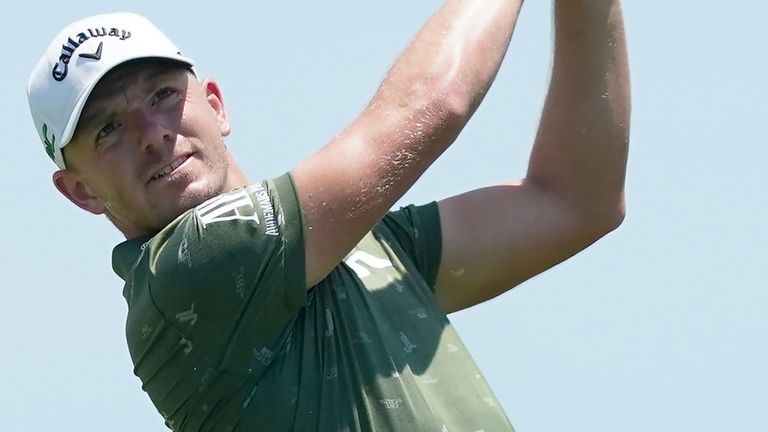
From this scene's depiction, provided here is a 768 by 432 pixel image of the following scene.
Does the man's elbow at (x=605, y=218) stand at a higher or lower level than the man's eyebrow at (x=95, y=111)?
lower

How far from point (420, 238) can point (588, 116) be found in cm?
80

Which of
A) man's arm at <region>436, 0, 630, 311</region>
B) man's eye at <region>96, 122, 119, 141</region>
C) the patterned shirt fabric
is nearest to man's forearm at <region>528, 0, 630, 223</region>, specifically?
man's arm at <region>436, 0, 630, 311</region>

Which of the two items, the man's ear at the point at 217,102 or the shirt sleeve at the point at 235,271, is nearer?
the shirt sleeve at the point at 235,271

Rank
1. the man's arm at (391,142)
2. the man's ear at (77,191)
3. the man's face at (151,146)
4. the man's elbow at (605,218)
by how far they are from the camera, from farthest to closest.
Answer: the man's elbow at (605,218) → the man's ear at (77,191) → the man's face at (151,146) → the man's arm at (391,142)

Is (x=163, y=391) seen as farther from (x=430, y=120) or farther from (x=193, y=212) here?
(x=430, y=120)

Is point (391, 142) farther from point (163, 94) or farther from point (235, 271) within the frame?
point (163, 94)

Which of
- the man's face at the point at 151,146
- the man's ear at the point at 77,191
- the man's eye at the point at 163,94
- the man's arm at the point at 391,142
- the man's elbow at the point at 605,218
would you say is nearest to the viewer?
the man's arm at the point at 391,142

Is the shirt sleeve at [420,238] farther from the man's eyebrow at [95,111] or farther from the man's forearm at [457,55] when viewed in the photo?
the man's eyebrow at [95,111]

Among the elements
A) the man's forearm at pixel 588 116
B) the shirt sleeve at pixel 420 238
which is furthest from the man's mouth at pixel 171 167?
the man's forearm at pixel 588 116

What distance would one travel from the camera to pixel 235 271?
191 inches

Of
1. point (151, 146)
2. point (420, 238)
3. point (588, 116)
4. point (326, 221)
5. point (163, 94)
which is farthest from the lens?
point (588, 116)

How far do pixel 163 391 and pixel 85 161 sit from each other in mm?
965

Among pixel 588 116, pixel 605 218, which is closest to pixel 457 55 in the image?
pixel 588 116

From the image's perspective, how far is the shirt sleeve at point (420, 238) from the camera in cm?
568
